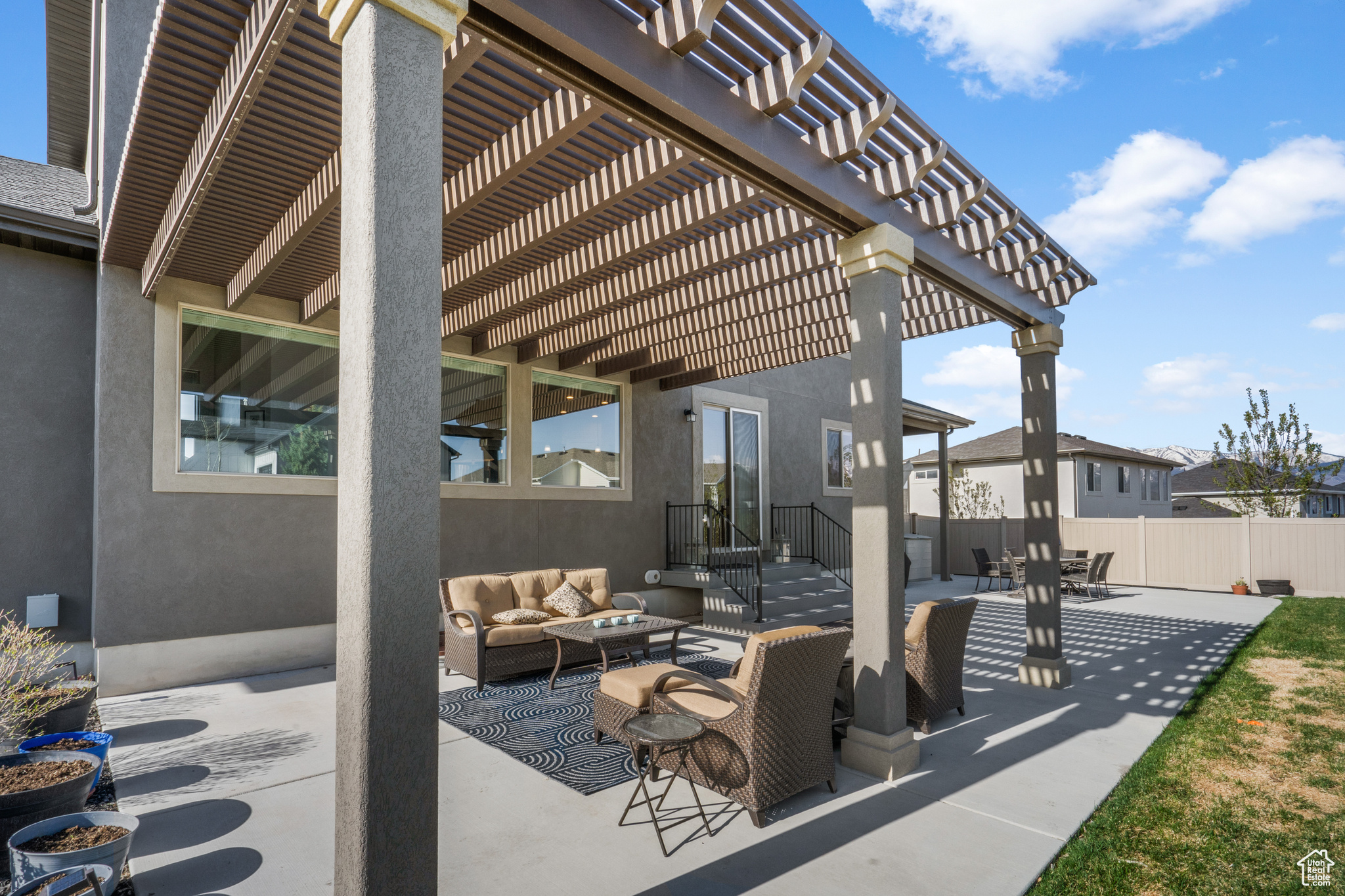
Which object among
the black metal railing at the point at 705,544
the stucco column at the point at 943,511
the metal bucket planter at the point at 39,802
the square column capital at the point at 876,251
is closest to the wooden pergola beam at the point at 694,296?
the square column capital at the point at 876,251

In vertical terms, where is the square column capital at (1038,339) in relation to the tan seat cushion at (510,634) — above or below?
above

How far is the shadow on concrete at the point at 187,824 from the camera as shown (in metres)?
3.02

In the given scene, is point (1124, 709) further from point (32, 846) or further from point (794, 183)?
point (32, 846)

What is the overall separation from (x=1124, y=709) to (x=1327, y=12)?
27.2ft

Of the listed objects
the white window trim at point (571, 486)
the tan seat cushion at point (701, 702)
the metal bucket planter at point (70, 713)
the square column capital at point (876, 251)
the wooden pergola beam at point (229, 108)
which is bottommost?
the metal bucket planter at point (70, 713)

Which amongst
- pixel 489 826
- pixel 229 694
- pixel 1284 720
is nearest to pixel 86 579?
pixel 229 694

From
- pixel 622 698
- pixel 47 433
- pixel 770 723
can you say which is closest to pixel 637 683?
pixel 622 698

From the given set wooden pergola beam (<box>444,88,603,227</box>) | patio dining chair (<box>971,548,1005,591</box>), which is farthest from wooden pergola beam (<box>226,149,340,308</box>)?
patio dining chair (<box>971,548,1005,591</box>)

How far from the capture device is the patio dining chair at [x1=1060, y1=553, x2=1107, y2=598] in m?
11.9

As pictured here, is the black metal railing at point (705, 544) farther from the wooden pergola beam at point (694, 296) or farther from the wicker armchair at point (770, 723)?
the wicker armchair at point (770, 723)

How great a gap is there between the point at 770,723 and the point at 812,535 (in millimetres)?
8352

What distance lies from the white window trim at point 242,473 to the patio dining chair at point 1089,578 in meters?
9.57

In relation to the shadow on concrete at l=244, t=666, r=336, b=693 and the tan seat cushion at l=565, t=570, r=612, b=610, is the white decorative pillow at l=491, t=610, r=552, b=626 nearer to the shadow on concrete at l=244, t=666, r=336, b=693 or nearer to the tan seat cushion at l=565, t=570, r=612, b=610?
the tan seat cushion at l=565, t=570, r=612, b=610

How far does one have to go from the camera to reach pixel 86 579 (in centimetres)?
611
